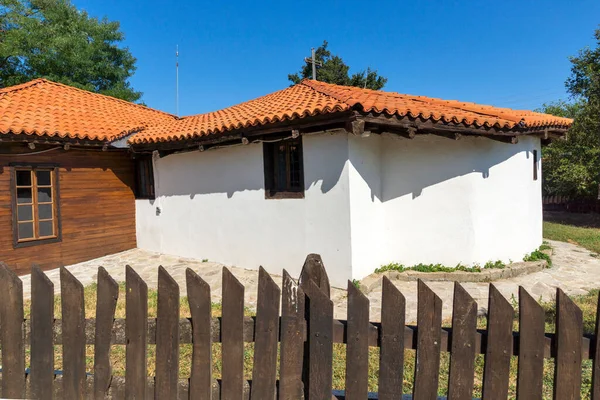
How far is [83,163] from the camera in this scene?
7840 millimetres

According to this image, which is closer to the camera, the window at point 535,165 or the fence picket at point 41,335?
the fence picket at point 41,335

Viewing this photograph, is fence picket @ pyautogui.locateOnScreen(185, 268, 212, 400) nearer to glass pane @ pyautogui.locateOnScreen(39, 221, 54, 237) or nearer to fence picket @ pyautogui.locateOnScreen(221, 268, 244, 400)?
fence picket @ pyautogui.locateOnScreen(221, 268, 244, 400)

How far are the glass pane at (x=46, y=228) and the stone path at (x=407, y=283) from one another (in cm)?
85

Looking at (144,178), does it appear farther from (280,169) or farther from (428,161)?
(428,161)

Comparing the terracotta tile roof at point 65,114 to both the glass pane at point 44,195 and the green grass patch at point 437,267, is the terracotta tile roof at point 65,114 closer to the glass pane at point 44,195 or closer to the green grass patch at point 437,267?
the glass pane at point 44,195

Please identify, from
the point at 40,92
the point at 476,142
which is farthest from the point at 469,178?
the point at 40,92

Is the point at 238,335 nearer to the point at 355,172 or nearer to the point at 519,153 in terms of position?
the point at 355,172

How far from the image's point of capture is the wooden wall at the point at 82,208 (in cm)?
670

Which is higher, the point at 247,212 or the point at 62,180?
the point at 62,180

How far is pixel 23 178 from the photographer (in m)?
6.96

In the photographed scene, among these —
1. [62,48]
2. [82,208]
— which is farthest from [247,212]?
[62,48]

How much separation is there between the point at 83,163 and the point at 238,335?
25.9ft

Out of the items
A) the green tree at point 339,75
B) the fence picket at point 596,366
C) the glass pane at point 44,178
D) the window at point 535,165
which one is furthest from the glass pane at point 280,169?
the green tree at point 339,75

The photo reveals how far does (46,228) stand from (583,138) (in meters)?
17.1
